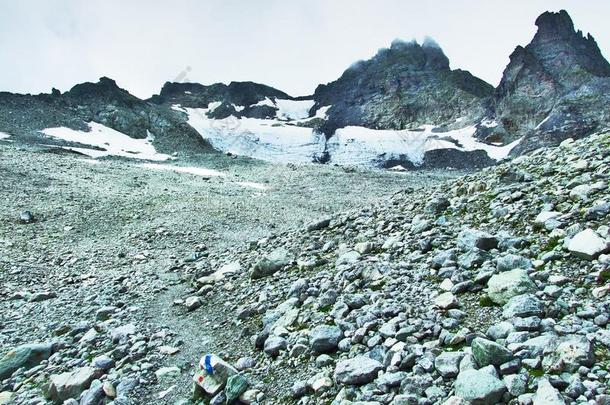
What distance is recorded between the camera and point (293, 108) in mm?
151250

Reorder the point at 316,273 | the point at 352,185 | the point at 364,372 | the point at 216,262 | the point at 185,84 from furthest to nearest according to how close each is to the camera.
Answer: the point at 185,84, the point at 352,185, the point at 216,262, the point at 316,273, the point at 364,372

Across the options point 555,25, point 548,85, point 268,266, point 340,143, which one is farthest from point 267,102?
point 268,266

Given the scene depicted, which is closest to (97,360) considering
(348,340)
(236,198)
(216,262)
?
(348,340)

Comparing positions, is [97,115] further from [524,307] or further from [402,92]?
[524,307]

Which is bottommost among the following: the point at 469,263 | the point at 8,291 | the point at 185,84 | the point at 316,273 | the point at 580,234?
the point at 8,291

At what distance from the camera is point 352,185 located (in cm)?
3988

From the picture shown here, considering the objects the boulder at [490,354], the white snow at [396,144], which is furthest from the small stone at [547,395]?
the white snow at [396,144]

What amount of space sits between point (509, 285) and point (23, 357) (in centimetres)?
806

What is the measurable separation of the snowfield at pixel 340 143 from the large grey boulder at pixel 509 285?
79.8m

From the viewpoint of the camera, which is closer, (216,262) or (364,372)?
(364,372)

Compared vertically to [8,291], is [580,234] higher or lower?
higher

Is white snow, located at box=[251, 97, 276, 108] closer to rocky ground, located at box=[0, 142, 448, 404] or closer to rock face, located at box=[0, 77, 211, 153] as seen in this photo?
rock face, located at box=[0, 77, 211, 153]

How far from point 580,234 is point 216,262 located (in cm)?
958

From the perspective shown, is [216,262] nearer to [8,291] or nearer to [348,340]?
[8,291]
